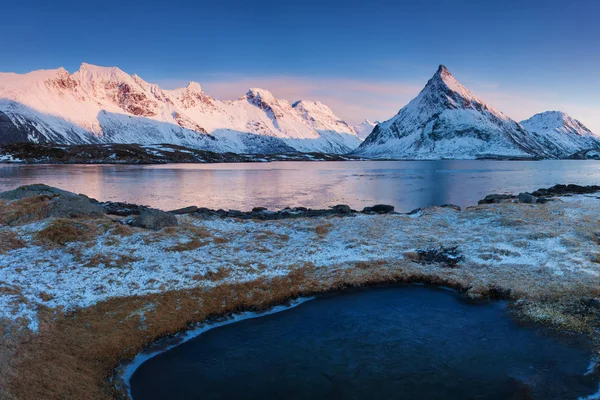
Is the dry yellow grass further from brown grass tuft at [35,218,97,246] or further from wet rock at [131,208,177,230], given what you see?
wet rock at [131,208,177,230]

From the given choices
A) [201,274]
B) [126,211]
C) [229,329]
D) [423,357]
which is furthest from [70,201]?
[423,357]

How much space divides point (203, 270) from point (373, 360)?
10.6 m

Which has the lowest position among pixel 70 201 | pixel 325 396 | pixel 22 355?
pixel 325 396

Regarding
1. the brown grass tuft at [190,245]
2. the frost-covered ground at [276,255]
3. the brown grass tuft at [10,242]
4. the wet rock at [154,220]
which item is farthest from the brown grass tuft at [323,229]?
the brown grass tuft at [10,242]

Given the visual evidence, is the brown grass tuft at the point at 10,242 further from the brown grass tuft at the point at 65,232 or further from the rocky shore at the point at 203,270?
the brown grass tuft at the point at 65,232

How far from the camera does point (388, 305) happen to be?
19922 millimetres

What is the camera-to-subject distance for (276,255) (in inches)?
980

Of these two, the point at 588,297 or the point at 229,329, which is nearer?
the point at 229,329

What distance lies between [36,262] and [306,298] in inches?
562

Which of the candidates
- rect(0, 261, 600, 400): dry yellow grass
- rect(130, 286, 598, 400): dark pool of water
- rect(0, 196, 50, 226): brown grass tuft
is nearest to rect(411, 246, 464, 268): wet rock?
rect(0, 261, 600, 400): dry yellow grass

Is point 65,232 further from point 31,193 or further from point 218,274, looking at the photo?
point 31,193

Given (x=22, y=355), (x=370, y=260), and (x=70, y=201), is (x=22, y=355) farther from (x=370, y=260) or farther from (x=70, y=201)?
(x=70, y=201)

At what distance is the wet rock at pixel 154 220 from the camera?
28.6 meters

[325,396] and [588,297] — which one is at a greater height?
[588,297]
